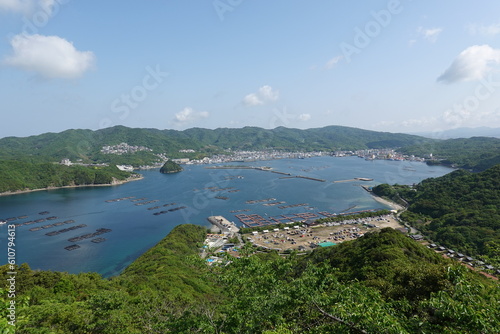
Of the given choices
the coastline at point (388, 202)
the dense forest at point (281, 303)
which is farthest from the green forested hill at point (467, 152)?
the dense forest at point (281, 303)

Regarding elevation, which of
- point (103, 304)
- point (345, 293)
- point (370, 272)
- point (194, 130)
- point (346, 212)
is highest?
point (194, 130)

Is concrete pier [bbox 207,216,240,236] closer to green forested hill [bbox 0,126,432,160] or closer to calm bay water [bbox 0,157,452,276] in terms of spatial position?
calm bay water [bbox 0,157,452,276]

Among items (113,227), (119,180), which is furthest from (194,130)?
(113,227)

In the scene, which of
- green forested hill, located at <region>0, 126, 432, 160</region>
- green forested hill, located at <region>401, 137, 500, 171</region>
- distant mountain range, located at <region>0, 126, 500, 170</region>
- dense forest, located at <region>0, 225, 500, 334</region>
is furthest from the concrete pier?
green forested hill, located at <region>0, 126, 432, 160</region>

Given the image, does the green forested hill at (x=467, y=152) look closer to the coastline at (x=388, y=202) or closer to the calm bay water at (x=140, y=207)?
the calm bay water at (x=140, y=207)

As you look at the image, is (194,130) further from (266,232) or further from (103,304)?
(103,304)

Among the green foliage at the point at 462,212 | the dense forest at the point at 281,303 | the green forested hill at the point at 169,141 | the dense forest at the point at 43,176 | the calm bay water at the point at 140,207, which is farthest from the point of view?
the green forested hill at the point at 169,141
